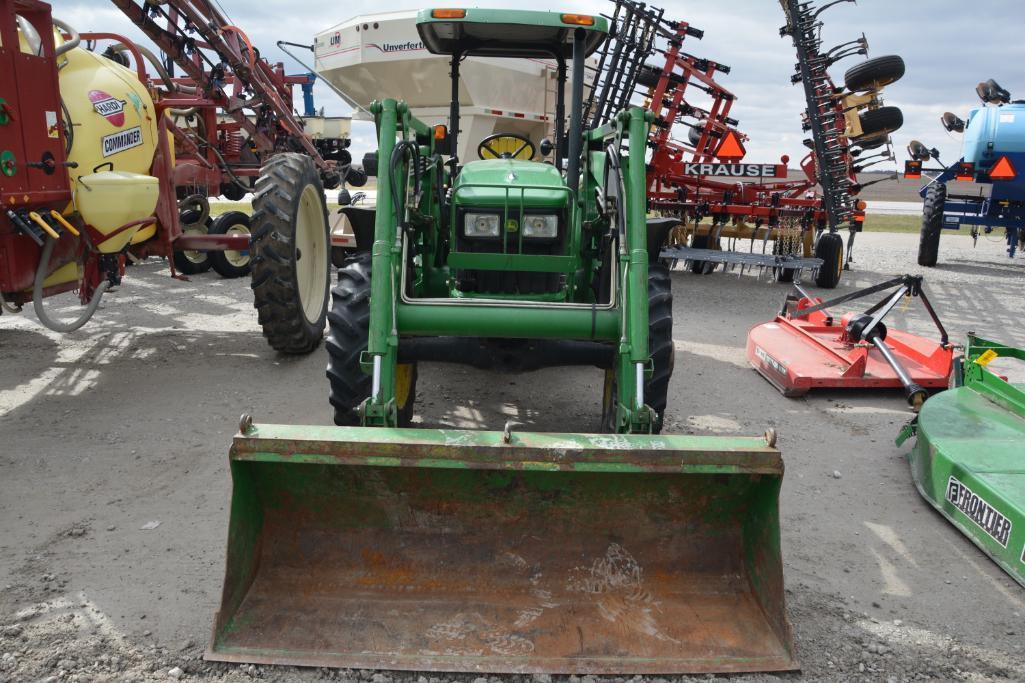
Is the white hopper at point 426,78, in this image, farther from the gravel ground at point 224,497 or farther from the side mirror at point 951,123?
the side mirror at point 951,123

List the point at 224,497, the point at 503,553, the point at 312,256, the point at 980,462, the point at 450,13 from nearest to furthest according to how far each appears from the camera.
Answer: the point at 503,553
the point at 980,462
the point at 224,497
the point at 450,13
the point at 312,256

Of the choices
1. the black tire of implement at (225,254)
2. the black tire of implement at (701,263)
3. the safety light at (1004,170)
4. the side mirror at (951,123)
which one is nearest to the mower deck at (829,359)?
the black tire of implement at (701,263)

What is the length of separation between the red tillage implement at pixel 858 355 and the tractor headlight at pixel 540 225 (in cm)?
221

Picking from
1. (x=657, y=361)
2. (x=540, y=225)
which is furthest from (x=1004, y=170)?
(x=540, y=225)

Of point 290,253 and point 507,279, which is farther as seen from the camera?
point 290,253

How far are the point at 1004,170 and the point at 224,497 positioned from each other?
12138mm

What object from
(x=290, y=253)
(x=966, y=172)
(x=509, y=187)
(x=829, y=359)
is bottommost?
(x=829, y=359)

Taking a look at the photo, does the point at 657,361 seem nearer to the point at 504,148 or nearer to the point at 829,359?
the point at 829,359

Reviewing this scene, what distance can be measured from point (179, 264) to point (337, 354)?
7.02 m

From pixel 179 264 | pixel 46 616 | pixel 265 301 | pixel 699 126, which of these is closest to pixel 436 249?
pixel 265 301

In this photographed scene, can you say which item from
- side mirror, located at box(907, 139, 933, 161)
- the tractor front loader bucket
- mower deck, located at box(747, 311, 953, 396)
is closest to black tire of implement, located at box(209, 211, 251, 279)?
mower deck, located at box(747, 311, 953, 396)

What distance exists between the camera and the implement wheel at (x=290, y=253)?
17.5 feet

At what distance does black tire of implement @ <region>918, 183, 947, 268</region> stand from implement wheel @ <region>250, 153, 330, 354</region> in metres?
10.1

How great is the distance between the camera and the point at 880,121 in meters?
10.8
